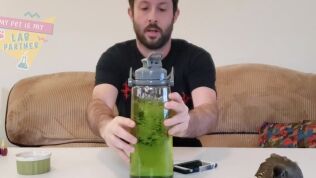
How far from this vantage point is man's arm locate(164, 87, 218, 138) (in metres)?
0.90

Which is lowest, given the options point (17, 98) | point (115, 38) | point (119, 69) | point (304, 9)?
point (17, 98)

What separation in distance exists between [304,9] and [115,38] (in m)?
1.22

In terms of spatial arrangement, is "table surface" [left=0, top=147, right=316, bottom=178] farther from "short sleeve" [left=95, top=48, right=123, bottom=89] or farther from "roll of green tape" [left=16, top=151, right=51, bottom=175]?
"short sleeve" [left=95, top=48, right=123, bottom=89]

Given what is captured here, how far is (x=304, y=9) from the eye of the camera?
8.47 feet

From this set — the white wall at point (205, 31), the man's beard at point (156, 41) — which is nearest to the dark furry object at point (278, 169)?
the man's beard at point (156, 41)

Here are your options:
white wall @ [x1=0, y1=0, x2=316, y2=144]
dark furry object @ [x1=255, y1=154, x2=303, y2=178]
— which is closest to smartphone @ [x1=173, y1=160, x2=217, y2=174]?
dark furry object @ [x1=255, y1=154, x2=303, y2=178]

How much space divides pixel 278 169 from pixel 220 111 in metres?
1.60

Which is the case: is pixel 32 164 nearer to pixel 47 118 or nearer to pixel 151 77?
pixel 151 77

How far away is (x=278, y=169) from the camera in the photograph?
81cm

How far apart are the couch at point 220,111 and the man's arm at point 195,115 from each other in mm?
852

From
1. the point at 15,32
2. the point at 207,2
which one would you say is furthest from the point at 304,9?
the point at 15,32

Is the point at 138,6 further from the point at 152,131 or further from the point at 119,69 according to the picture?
the point at 152,131

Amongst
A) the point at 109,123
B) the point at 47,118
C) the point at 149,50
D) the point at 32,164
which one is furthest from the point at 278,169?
the point at 47,118

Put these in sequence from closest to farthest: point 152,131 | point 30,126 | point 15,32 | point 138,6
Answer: point 152,131 → point 138,6 → point 30,126 → point 15,32
